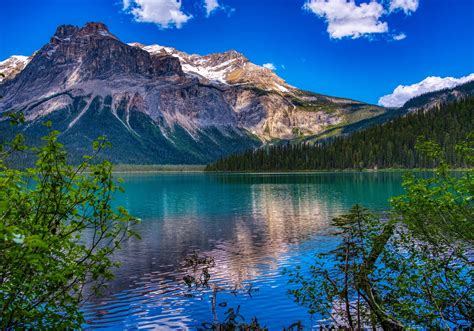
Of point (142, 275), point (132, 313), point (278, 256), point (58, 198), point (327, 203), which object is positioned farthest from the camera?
point (327, 203)

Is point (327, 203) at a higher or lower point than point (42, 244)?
lower

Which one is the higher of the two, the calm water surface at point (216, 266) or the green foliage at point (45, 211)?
the green foliage at point (45, 211)

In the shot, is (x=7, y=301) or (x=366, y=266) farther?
(x=366, y=266)

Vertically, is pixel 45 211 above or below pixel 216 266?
above

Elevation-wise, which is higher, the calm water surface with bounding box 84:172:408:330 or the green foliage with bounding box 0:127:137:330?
the green foliage with bounding box 0:127:137:330

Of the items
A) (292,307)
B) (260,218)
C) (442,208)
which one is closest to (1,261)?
(442,208)

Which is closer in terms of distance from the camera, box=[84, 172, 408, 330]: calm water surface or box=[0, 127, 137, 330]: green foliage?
box=[0, 127, 137, 330]: green foliage

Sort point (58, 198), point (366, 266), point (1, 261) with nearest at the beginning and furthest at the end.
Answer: point (1, 261), point (58, 198), point (366, 266)

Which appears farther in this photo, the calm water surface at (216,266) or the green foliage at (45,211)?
the calm water surface at (216,266)

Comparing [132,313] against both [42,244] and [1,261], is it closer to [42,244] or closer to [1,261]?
[1,261]

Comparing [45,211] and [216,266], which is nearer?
[45,211]

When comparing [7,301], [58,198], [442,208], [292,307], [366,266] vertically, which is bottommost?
[292,307]

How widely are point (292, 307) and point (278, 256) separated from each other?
14293 millimetres

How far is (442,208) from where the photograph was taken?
15.8 meters
